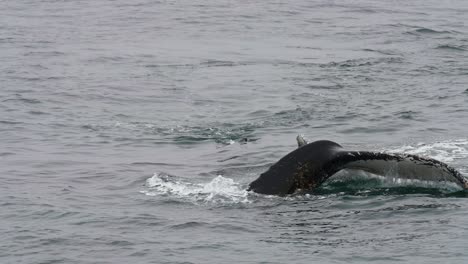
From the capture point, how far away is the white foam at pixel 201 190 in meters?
12.1

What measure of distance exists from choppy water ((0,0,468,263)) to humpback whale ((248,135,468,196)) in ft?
0.87

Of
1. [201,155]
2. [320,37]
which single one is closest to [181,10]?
[320,37]

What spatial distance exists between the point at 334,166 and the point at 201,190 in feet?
8.24

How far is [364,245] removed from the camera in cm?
1003

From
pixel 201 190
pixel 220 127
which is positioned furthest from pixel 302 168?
pixel 220 127

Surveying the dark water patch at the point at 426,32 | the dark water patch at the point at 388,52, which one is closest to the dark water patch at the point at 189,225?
the dark water patch at the point at 388,52

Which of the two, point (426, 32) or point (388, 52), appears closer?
point (388, 52)

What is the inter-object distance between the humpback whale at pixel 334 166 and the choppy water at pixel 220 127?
0.87 ft

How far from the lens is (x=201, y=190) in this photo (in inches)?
501

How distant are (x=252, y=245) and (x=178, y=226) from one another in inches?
46.7

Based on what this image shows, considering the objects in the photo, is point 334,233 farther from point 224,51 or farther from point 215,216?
point 224,51

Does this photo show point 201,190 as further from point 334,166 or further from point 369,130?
point 369,130

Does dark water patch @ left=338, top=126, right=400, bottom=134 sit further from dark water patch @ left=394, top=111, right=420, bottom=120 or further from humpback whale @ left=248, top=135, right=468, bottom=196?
humpback whale @ left=248, top=135, right=468, bottom=196

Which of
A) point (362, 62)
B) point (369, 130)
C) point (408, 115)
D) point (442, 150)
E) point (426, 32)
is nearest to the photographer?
point (442, 150)
